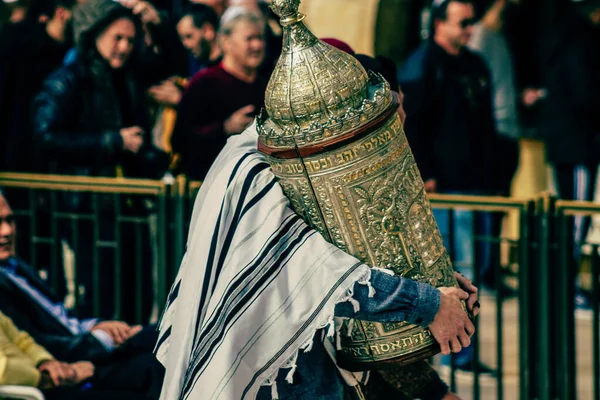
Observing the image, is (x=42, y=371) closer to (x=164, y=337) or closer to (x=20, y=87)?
(x=164, y=337)

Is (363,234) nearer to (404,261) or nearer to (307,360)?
(404,261)

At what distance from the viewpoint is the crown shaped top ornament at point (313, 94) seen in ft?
10.9

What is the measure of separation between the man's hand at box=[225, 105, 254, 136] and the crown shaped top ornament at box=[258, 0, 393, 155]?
9.42 ft

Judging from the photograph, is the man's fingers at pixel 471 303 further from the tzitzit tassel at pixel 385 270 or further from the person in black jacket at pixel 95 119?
the person in black jacket at pixel 95 119

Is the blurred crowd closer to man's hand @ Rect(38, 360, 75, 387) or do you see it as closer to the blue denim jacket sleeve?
man's hand @ Rect(38, 360, 75, 387)

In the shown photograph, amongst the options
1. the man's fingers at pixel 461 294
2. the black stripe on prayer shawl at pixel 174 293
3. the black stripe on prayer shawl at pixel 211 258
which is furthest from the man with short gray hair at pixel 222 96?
the man's fingers at pixel 461 294

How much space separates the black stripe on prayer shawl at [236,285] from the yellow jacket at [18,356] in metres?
1.40

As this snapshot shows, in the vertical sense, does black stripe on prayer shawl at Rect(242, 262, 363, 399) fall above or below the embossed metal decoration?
below

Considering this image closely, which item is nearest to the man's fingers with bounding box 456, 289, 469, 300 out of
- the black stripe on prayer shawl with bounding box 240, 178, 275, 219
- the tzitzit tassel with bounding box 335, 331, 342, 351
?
the tzitzit tassel with bounding box 335, 331, 342, 351

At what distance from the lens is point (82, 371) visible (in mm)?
4977

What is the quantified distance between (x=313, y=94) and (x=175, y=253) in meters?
2.79

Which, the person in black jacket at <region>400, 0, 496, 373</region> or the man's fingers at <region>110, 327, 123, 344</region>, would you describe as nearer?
the man's fingers at <region>110, 327, 123, 344</region>

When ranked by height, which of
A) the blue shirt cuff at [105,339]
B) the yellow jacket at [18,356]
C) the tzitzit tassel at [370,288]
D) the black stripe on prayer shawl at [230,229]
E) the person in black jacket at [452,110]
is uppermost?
the black stripe on prayer shawl at [230,229]

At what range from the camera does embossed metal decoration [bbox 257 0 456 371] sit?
3336 millimetres
